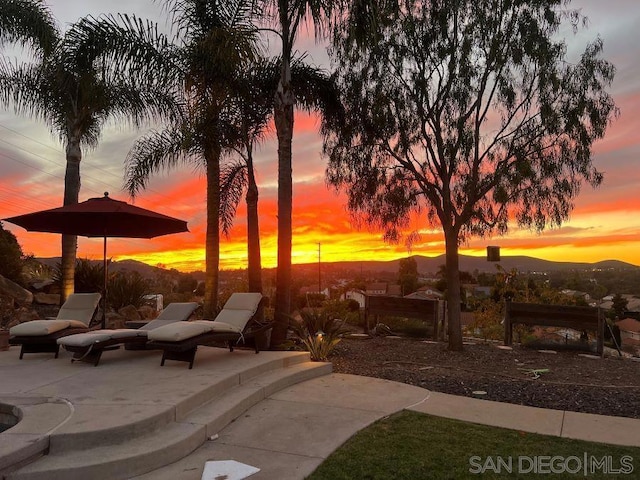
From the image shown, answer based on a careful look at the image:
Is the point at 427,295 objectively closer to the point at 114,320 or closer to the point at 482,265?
the point at 482,265

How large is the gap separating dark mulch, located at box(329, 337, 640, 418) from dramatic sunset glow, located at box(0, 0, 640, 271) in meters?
2.53

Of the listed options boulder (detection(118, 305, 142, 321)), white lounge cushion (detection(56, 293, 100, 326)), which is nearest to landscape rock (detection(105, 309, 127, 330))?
boulder (detection(118, 305, 142, 321))

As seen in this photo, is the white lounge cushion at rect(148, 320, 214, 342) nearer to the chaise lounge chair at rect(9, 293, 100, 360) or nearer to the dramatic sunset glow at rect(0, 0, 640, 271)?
the chaise lounge chair at rect(9, 293, 100, 360)

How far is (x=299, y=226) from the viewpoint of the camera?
13453 mm

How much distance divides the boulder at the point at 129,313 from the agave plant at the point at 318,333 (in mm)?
5513

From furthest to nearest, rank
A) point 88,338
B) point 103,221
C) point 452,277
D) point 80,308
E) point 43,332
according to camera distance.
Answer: point 452,277
point 103,221
point 80,308
point 43,332
point 88,338

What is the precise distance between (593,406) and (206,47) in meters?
8.38

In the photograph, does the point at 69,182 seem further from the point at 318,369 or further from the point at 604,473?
the point at 604,473

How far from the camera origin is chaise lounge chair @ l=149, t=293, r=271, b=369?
6398mm

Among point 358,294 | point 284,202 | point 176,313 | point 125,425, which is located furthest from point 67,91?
point 358,294

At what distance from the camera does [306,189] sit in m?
13.7

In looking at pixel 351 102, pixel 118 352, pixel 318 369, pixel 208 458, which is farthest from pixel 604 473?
pixel 351 102

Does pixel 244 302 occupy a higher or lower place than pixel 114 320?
higher

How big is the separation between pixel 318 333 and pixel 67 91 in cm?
855
